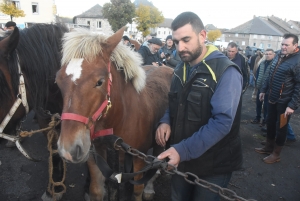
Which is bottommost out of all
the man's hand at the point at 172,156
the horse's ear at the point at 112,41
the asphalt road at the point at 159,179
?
the asphalt road at the point at 159,179

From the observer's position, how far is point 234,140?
177 centimetres

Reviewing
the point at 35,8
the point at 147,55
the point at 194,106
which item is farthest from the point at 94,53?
the point at 35,8

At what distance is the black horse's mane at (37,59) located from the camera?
1.95 meters

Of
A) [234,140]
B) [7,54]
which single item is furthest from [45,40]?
[234,140]

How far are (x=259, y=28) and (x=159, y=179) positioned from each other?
61830 mm

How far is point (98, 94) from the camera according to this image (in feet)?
5.13

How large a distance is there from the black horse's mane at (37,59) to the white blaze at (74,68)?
26.5 inches

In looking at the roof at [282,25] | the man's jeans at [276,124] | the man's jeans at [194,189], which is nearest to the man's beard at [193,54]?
the man's jeans at [194,189]

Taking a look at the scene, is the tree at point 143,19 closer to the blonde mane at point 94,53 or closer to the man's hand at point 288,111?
the man's hand at point 288,111

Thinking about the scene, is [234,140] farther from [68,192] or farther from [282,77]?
[282,77]

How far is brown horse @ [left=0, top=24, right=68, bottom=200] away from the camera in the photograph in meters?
1.81

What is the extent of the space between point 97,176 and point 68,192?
94 cm

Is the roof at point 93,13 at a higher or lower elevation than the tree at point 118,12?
higher

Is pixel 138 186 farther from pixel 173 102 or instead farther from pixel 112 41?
pixel 112 41
